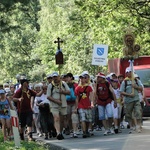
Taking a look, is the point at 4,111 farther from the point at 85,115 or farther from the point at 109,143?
the point at 109,143

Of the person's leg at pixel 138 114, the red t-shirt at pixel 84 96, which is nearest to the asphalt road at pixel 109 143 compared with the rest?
the person's leg at pixel 138 114

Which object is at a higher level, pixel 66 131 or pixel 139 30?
pixel 139 30

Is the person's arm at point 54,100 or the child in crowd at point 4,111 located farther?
the child in crowd at point 4,111

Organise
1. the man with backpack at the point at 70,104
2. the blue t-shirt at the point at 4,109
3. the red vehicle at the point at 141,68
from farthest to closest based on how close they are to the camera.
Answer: the red vehicle at the point at 141,68
the man with backpack at the point at 70,104
the blue t-shirt at the point at 4,109

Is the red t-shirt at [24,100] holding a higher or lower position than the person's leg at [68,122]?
higher

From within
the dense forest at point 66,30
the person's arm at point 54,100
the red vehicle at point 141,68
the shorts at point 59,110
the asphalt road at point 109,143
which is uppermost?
the dense forest at point 66,30

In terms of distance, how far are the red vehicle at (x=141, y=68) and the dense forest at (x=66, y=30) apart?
190 centimetres

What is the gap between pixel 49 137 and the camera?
60.9 feet

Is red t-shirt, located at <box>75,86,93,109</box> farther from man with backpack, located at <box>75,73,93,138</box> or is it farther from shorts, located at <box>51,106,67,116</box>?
shorts, located at <box>51,106,67,116</box>

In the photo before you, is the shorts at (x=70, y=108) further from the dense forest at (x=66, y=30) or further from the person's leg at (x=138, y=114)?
the dense forest at (x=66, y=30)

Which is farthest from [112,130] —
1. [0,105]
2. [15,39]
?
[15,39]

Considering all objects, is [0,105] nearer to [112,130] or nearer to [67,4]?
[112,130]

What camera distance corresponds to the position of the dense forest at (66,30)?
32.7 m

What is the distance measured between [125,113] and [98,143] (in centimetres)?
263
